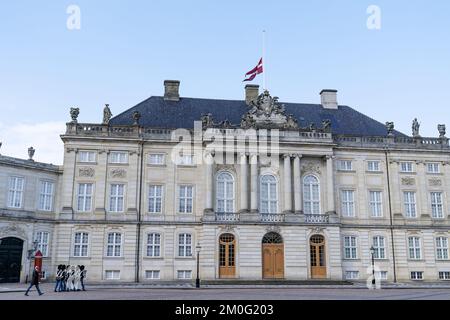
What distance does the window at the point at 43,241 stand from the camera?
3693 cm

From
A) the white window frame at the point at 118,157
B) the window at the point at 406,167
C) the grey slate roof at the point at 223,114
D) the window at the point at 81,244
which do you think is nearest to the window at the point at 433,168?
the window at the point at 406,167

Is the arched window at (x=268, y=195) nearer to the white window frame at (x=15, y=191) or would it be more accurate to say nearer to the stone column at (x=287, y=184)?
the stone column at (x=287, y=184)

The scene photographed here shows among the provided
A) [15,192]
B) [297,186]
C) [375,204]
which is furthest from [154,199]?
[375,204]

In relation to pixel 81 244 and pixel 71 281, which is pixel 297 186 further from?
pixel 71 281

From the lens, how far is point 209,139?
130 ft

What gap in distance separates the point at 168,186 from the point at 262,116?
1071 centimetres

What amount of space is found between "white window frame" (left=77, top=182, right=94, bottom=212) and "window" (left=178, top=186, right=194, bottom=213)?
25.3 ft

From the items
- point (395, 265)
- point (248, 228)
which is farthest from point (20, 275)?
point (395, 265)

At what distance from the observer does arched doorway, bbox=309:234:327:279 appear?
38.8m

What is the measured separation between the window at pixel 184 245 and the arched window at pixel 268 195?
6952 mm

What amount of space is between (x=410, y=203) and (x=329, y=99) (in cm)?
1393

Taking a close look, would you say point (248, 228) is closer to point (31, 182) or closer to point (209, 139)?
point (209, 139)

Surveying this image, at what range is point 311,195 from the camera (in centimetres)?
4109

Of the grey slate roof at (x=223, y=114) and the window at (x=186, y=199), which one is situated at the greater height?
the grey slate roof at (x=223, y=114)
